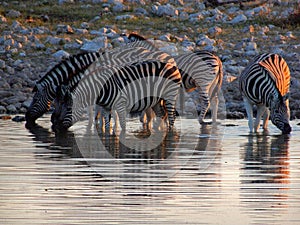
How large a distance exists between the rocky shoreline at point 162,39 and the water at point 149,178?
17.7 feet

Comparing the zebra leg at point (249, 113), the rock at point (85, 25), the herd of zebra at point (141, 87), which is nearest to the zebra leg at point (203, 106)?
the herd of zebra at point (141, 87)

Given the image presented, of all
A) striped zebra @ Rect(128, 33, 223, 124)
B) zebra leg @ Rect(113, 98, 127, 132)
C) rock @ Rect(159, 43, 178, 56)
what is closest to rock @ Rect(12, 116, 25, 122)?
zebra leg @ Rect(113, 98, 127, 132)

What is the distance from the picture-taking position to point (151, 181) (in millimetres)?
9906

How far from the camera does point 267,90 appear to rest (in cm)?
1619

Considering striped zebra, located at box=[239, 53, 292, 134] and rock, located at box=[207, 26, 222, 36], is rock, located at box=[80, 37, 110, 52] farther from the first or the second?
striped zebra, located at box=[239, 53, 292, 134]

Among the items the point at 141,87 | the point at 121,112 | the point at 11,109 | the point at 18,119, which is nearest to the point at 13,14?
the point at 11,109

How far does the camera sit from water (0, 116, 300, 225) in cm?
799

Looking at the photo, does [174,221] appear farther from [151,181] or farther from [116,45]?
[116,45]

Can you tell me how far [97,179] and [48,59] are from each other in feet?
46.8

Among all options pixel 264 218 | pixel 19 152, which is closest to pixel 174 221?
pixel 264 218

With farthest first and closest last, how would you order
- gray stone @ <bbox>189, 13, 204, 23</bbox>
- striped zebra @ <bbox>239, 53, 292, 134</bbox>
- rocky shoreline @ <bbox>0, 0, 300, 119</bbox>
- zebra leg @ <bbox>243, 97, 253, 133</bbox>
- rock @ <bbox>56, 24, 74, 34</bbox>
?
gray stone @ <bbox>189, 13, 204, 23</bbox> < rock @ <bbox>56, 24, 74, 34</bbox> < rocky shoreline @ <bbox>0, 0, 300, 119</bbox> < zebra leg @ <bbox>243, 97, 253, 133</bbox> < striped zebra @ <bbox>239, 53, 292, 134</bbox>

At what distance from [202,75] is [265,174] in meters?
8.77

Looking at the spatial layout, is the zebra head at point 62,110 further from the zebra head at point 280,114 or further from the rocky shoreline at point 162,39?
the rocky shoreline at point 162,39

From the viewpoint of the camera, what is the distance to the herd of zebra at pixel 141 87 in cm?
1616
